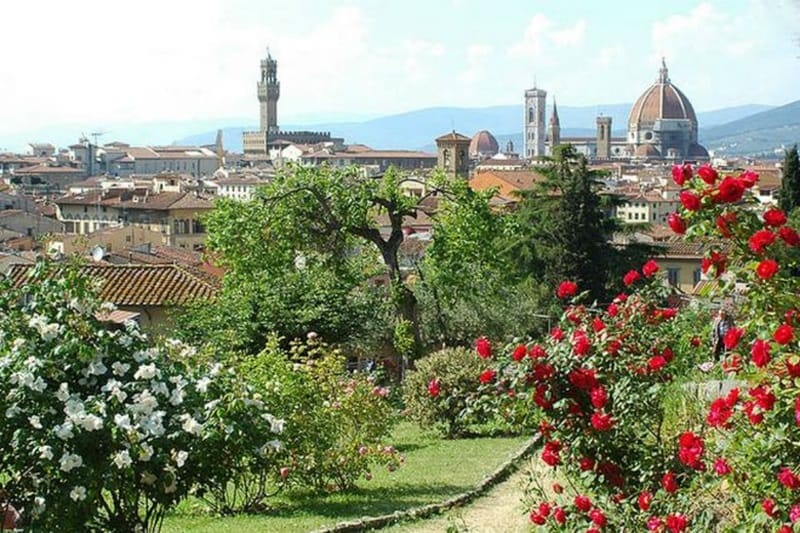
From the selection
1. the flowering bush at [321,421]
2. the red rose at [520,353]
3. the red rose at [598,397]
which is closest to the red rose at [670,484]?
the red rose at [598,397]

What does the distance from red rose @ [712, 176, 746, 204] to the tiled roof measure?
709 inches

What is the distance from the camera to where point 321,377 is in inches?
446

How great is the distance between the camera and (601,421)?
21.1 feet

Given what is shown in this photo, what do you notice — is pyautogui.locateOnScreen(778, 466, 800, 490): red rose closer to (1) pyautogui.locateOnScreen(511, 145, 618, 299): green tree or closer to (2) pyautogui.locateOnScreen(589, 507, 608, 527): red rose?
(2) pyautogui.locateOnScreen(589, 507, 608, 527): red rose

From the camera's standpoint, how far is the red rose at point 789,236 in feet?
18.0

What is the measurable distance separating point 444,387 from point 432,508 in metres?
4.49

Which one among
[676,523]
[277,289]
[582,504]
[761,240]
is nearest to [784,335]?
[761,240]

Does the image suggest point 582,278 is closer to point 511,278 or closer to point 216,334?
point 511,278

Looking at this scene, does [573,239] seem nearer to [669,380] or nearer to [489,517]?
[489,517]

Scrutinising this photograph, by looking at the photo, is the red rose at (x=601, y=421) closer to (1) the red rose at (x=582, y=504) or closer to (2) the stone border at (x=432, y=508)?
(1) the red rose at (x=582, y=504)

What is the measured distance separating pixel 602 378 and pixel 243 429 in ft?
6.16

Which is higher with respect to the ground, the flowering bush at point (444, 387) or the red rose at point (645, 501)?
the red rose at point (645, 501)

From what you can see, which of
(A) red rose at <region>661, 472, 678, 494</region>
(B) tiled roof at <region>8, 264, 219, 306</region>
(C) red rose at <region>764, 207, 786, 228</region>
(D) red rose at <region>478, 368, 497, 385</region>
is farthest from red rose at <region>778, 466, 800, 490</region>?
(B) tiled roof at <region>8, 264, 219, 306</region>

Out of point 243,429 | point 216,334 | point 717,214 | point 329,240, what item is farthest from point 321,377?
point 329,240
